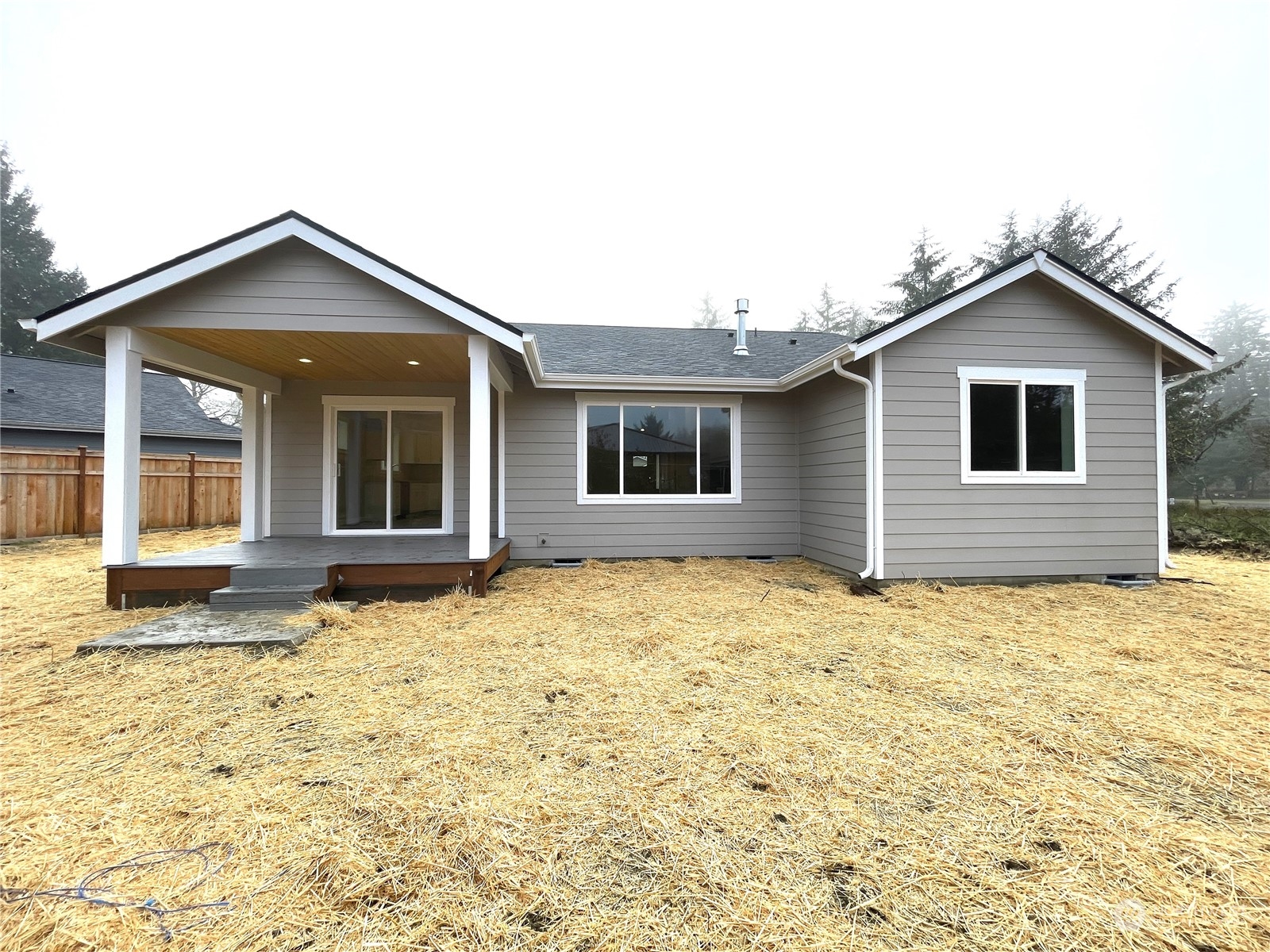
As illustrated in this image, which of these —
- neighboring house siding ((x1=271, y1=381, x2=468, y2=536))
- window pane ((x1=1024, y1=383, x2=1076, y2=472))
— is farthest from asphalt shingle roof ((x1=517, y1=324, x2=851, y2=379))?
neighboring house siding ((x1=271, y1=381, x2=468, y2=536))

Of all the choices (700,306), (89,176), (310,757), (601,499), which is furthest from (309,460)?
(700,306)

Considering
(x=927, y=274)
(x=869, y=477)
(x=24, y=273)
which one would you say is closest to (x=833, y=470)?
(x=869, y=477)

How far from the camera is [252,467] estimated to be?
285 inches

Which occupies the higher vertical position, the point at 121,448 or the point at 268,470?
the point at 121,448

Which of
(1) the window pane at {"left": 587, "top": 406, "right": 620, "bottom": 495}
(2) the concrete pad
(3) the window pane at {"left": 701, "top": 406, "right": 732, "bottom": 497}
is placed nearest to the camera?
A: (2) the concrete pad

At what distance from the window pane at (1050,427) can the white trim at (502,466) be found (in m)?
6.75

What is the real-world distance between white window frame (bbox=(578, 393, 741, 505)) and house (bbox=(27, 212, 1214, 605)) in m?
0.04

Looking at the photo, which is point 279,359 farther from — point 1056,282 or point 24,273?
point 24,273

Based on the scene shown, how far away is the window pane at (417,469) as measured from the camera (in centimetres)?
771

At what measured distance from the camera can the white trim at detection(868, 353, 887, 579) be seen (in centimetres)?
619

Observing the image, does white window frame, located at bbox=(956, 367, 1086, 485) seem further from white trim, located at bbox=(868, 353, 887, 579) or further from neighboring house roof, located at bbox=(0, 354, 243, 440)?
neighboring house roof, located at bbox=(0, 354, 243, 440)

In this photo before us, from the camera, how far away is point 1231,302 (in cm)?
5231

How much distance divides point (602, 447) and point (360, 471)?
11.5 ft

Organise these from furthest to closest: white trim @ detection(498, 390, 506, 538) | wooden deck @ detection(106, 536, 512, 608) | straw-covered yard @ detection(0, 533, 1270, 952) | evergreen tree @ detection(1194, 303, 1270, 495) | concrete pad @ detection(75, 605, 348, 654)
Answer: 1. evergreen tree @ detection(1194, 303, 1270, 495)
2. white trim @ detection(498, 390, 506, 538)
3. wooden deck @ detection(106, 536, 512, 608)
4. concrete pad @ detection(75, 605, 348, 654)
5. straw-covered yard @ detection(0, 533, 1270, 952)
